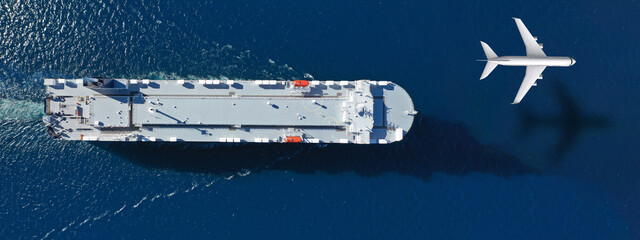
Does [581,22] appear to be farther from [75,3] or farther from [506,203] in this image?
[75,3]

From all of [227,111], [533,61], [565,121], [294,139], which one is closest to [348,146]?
[294,139]

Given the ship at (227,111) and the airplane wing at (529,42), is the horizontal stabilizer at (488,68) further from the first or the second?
the ship at (227,111)

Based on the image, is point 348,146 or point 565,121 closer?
point 348,146

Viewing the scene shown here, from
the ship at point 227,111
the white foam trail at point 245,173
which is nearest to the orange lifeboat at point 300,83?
the ship at point 227,111

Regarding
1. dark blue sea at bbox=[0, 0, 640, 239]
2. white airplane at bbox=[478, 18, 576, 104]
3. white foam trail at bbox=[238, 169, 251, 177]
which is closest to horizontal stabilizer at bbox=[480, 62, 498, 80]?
white airplane at bbox=[478, 18, 576, 104]

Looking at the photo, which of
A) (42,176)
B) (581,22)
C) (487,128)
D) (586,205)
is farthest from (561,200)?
(42,176)

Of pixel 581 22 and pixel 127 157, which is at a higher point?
pixel 581 22

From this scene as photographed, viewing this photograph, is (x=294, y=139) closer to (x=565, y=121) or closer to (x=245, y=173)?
(x=245, y=173)
